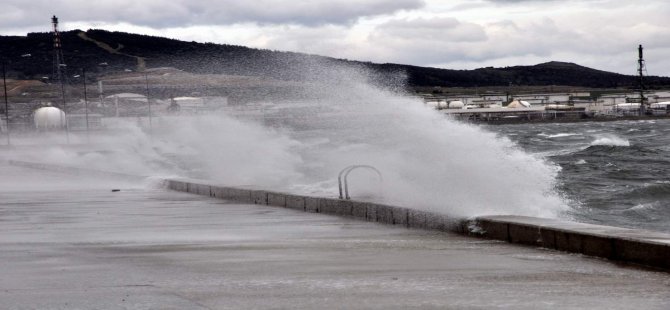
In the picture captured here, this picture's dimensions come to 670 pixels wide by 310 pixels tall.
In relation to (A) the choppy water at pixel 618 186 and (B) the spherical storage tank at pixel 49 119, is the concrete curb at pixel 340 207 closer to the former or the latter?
(A) the choppy water at pixel 618 186

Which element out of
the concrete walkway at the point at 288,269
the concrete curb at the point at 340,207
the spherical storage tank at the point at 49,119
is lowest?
the spherical storage tank at the point at 49,119

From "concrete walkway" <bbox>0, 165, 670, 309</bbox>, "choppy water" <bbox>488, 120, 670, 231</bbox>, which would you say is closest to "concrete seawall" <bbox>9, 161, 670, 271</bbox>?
"concrete walkway" <bbox>0, 165, 670, 309</bbox>

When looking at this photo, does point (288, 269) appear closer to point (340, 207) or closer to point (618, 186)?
point (340, 207)

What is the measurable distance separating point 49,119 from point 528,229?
401 feet

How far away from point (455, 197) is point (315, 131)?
98.5 m

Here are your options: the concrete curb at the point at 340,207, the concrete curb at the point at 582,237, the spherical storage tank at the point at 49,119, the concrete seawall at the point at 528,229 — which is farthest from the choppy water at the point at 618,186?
the spherical storage tank at the point at 49,119

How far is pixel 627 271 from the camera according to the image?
934 centimetres

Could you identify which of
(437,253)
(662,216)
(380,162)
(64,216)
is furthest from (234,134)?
(437,253)

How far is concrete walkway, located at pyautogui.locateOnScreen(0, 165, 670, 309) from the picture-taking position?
797 cm

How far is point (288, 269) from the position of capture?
9820 millimetres

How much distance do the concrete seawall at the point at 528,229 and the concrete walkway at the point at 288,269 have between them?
7.1 inches

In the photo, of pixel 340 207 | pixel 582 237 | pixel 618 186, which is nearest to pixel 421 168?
pixel 340 207

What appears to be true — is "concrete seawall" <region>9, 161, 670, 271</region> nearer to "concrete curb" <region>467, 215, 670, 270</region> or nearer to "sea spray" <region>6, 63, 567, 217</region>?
"concrete curb" <region>467, 215, 670, 270</region>

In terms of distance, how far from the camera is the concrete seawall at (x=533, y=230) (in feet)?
31.9
